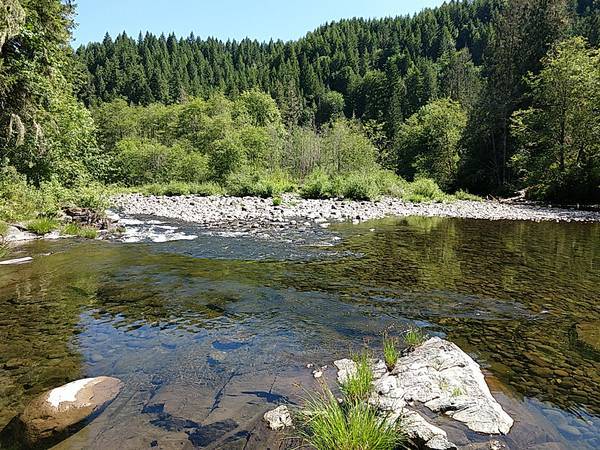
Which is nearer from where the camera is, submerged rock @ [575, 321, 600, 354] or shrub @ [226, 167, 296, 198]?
submerged rock @ [575, 321, 600, 354]

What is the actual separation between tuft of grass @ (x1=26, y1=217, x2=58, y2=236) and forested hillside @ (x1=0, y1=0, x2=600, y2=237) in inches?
25.4

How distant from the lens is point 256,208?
24.6 m

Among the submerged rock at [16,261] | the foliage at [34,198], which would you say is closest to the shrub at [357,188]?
the foliage at [34,198]

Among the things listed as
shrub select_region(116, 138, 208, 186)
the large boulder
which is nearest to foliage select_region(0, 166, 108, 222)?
the large boulder

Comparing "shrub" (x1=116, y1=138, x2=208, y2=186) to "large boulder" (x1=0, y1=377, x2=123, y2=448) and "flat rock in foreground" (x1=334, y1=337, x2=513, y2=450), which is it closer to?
"large boulder" (x1=0, y1=377, x2=123, y2=448)

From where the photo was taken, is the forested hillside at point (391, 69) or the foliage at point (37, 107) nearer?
the foliage at point (37, 107)

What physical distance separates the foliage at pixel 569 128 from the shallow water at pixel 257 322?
17.9m

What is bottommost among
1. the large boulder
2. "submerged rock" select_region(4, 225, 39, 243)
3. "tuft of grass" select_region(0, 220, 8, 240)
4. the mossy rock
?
the large boulder

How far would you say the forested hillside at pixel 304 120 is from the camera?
52.7ft

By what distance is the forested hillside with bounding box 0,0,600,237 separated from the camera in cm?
1608

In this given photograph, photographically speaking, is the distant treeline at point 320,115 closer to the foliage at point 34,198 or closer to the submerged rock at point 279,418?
the foliage at point 34,198

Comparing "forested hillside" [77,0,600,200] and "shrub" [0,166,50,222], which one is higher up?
"forested hillside" [77,0,600,200]

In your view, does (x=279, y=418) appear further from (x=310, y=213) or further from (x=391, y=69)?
(x=391, y=69)

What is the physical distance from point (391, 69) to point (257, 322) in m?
113
